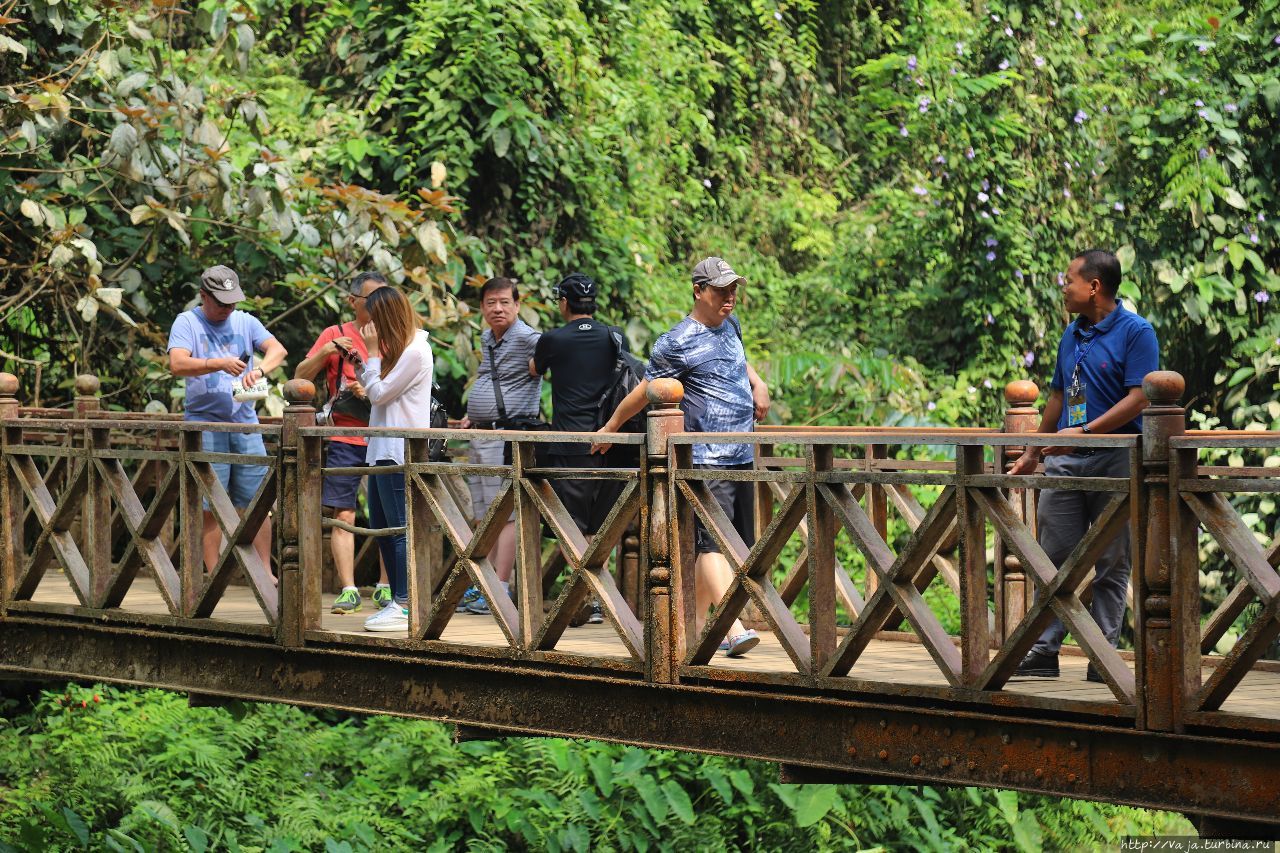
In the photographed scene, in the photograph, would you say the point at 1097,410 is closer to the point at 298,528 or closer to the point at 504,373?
the point at 504,373

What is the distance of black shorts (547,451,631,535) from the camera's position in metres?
7.52

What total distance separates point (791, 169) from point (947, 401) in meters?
5.94

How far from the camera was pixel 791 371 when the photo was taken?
1341 cm

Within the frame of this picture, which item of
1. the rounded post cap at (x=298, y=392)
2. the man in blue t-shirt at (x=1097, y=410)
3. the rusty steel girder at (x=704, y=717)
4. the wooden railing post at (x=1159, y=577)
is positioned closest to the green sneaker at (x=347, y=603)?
the rusty steel girder at (x=704, y=717)

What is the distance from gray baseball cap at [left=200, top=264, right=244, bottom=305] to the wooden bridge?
33.2 inches

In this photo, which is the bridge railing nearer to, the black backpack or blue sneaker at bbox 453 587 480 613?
blue sneaker at bbox 453 587 480 613

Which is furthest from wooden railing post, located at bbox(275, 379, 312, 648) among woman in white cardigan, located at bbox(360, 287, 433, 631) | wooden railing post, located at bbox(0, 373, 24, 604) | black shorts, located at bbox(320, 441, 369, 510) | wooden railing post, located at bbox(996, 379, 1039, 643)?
wooden railing post, located at bbox(996, 379, 1039, 643)

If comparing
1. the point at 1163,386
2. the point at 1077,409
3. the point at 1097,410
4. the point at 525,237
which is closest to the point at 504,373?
the point at 1077,409

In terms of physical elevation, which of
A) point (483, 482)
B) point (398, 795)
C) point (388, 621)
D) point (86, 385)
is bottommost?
point (398, 795)

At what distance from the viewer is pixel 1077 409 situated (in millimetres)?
5941

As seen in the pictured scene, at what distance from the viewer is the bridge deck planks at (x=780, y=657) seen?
221 inches

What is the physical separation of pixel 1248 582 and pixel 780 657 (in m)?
2.21

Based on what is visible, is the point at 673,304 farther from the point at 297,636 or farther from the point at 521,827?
the point at 297,636

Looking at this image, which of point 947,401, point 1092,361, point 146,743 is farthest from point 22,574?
point 947,401
